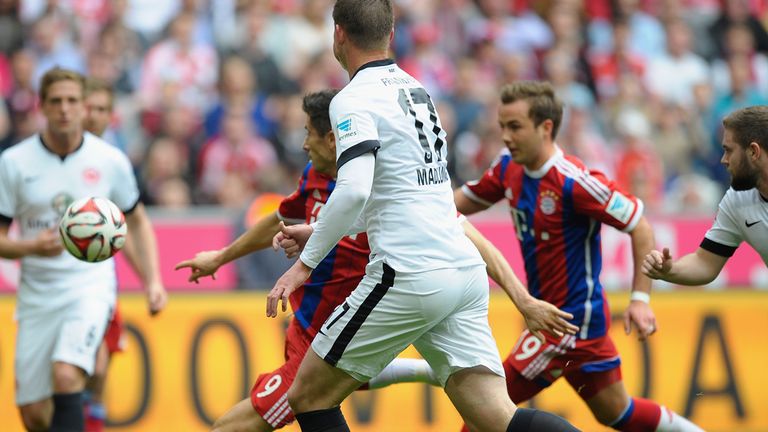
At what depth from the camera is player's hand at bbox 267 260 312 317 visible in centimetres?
534

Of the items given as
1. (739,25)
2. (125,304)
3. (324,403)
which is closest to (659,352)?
(125,304)

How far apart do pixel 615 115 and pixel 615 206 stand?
860cm

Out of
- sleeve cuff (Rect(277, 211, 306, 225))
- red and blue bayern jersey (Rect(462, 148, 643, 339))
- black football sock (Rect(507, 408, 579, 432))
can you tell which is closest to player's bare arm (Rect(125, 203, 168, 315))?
sleeve cuff (Rect(277, 211, 306, 225))

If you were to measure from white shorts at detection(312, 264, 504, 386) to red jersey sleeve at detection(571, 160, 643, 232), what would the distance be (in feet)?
5.23

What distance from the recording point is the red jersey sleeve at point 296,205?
22.4 feet

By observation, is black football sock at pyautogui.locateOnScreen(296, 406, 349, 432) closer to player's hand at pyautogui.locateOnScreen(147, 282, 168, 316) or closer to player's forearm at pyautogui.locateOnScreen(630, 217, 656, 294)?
player's forearm at pyautogui.locateOnScreen(630, 217, 656, 294)

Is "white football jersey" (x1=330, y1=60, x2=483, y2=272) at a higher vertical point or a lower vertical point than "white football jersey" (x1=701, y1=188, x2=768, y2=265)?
higher

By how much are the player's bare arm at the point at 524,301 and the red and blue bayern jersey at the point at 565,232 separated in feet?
3.88

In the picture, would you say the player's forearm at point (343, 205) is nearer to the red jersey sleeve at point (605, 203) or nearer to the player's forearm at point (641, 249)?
the red jersey sleeve at point (605, 203)

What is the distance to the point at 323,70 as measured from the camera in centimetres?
1445

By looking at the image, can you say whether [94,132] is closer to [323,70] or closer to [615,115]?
[323,70]

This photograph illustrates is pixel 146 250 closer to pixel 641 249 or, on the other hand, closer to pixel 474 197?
pixel 474 197

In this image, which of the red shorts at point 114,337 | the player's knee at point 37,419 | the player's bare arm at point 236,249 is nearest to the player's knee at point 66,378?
the player's knee at point 37,419

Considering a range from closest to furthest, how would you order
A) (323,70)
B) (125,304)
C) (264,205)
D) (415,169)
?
(415,169) → (125,304) → (264,205) → (323,70)
